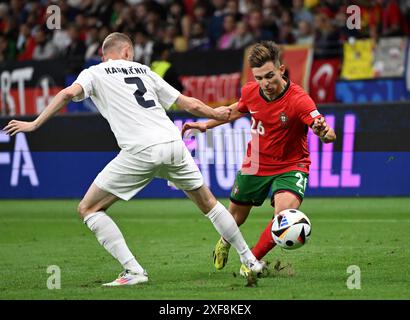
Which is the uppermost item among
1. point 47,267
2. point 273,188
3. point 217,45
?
point 217,45

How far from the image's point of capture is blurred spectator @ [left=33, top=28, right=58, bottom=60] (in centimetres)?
2375

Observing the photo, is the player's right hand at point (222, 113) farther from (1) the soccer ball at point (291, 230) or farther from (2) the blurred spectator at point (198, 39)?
(2) the blurred spectator at point (198, 39)

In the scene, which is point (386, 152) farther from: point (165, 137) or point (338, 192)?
point (165, 137)

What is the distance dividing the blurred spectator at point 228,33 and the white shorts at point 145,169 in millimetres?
12927

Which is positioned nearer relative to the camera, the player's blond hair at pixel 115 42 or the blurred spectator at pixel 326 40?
the player's blond hair at pixel 115 42

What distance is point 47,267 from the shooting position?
398 inches

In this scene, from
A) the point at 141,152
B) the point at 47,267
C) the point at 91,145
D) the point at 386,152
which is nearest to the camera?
the point at 141,152

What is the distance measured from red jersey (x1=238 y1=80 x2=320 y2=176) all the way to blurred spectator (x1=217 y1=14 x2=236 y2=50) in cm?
1204

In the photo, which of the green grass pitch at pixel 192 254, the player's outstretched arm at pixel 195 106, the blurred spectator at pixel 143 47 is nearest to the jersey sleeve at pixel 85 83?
the player's outstretched arm at pixel 195 106

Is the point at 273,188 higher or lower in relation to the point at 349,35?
lower

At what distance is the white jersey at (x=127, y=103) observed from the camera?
8555mm
